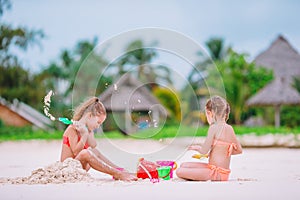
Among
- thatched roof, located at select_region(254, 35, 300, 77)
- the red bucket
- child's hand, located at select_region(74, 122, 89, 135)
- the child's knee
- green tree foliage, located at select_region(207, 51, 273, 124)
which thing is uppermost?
thatched roof, located at select_region(254, 35, 300, 77)

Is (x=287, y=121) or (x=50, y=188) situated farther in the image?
(x=287, y=121)

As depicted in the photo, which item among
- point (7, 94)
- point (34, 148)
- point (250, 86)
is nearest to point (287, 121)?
point (250, 86)

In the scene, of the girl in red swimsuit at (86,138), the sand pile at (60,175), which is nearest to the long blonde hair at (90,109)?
the girl in red swimsuit at (86,138)

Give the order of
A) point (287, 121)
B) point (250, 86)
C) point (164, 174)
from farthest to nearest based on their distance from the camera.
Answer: point (250, 86), point (287, 121), point (164, 174)

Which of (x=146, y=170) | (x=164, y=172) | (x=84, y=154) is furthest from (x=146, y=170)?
(x=84, y=154)

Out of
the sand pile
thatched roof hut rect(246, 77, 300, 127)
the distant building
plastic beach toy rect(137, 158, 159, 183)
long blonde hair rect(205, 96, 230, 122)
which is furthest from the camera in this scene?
thatched roof hut rect(246, 77, 300, 127)

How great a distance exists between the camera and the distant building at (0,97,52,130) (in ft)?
75.5

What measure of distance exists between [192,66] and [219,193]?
2.36 m

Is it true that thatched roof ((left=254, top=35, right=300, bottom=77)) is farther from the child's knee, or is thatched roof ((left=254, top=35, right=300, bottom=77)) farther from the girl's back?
the child's knee

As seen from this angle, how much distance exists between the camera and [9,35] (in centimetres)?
1948

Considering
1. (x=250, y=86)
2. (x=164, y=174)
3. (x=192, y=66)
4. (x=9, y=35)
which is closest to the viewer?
(x=164, y=174)

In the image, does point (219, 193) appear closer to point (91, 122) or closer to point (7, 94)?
point (91, 122)

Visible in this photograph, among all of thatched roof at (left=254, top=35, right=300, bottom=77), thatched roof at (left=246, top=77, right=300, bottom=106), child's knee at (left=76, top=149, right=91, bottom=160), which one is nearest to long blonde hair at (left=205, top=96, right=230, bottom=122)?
child's knee at (left=76, top=149, right=91, bottom=160)

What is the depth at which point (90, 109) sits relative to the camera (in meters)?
5.91
